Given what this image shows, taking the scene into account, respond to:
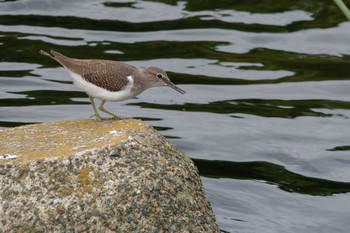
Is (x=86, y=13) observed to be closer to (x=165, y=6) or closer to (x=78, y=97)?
(x=165, y=6)

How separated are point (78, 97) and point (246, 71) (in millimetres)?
3045

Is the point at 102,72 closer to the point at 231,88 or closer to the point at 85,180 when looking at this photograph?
the point at 85,180

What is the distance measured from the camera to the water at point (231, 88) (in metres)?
11.7

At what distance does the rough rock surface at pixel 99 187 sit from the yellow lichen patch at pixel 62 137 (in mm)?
10

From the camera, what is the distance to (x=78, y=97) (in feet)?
46.9

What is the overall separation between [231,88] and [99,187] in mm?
7603

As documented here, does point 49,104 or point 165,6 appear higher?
point 165,6

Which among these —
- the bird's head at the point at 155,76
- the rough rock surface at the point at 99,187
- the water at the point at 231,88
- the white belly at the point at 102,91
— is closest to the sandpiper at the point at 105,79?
the white belly at the point at 102,91

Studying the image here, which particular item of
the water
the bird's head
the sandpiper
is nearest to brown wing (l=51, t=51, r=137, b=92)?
the sandpiper

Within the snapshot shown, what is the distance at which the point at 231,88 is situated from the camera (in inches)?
580

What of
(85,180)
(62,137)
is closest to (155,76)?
(62,137)

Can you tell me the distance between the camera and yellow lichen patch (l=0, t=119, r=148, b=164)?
302 inches

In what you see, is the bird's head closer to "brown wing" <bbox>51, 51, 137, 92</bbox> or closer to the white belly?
"brown wing" <bbox>51, 51, 137, 92</bbox>

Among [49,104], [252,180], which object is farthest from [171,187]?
[49,104]
